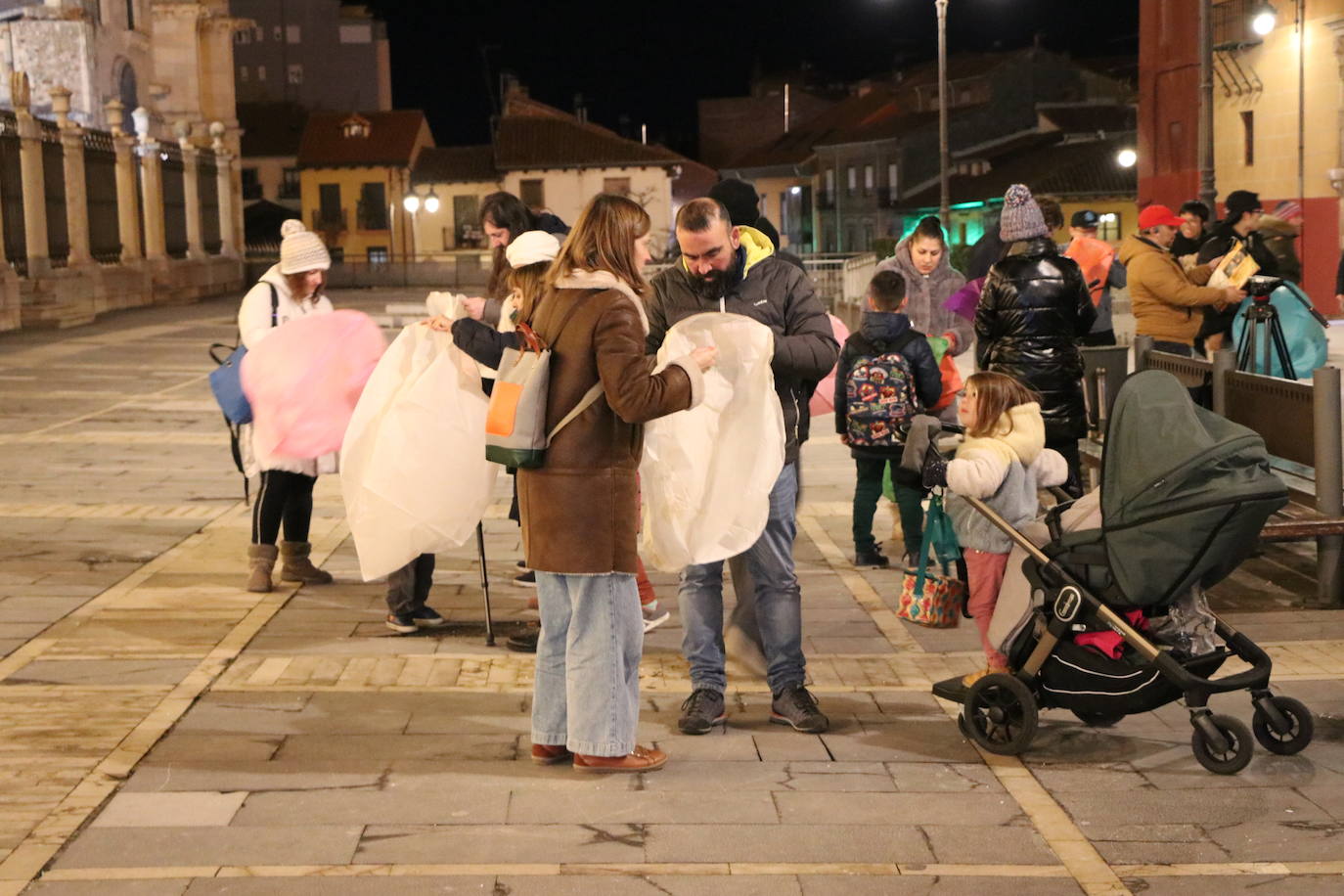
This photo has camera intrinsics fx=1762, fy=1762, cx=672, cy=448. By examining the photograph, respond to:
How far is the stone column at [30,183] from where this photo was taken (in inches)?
1231

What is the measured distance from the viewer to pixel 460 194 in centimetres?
8050

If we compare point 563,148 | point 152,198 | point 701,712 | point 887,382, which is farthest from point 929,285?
point 563,148

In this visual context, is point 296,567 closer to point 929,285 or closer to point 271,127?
point 929,285

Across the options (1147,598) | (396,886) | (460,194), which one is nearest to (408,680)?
(396,886)

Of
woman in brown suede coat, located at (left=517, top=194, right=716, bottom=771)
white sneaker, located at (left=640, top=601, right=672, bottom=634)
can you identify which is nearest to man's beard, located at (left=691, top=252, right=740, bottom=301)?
woman in brown suede coat, located at (left=517, top=194, right=716, bottom=771)

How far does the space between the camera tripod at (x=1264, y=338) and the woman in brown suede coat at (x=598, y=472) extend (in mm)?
5256

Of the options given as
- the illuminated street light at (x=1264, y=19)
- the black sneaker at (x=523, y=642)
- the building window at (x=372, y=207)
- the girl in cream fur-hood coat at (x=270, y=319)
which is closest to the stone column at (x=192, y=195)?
the illuminated street light at (x=1264, y=19)

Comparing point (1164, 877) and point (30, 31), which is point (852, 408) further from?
point (30, 31)

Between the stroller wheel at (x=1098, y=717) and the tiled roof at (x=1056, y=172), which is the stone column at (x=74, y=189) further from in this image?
the tiled roof at (x=1056, y=172)

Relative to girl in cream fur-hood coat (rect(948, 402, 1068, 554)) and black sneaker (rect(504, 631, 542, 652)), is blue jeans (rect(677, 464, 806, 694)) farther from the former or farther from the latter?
black sneaker (rect(504, 631, 542, 652))

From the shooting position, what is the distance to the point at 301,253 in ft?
27.9

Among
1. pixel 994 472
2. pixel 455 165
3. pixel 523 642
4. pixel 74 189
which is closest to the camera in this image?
pixel 994 472

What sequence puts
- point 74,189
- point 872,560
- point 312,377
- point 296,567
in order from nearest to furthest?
point 312,377 < point 296,567 < point 872,560 < point 74,189

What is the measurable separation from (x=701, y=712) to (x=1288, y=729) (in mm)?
1966
